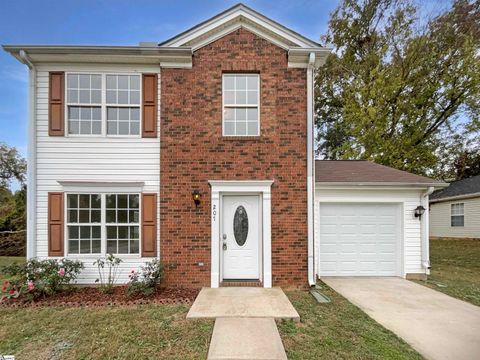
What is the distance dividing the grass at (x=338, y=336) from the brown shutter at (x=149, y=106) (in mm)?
5010

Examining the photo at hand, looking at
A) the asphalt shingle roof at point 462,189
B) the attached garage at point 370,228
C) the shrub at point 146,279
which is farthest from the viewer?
the asphalt shingle roof at point 462,189

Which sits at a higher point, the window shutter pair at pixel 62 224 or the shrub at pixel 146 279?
the window shutter pair at pixel 62 224

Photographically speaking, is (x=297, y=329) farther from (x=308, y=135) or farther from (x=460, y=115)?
(x=460, y=115)

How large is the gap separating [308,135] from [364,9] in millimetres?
14941

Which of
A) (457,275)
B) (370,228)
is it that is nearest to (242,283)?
(370,228)

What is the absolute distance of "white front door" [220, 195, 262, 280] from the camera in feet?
20.1

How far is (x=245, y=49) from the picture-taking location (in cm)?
618

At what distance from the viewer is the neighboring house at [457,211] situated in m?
15.7

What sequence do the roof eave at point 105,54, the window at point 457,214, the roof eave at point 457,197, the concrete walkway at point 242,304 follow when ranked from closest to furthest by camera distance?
the concrete walkway at point 242,304 < the roof eave at point 105,54 < the roof eave at point 457,197 < the window at point 457,214

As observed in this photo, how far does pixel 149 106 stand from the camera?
610 centimetres

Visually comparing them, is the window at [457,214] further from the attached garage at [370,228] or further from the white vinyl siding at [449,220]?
the attached garage at [370,228]

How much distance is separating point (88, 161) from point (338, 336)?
6344 millimetres

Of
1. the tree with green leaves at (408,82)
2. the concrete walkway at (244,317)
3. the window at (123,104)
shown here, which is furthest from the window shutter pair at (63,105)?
the tree with green leaves at (408,82)

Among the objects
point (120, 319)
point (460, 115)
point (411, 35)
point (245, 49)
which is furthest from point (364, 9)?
point (120, 319)
